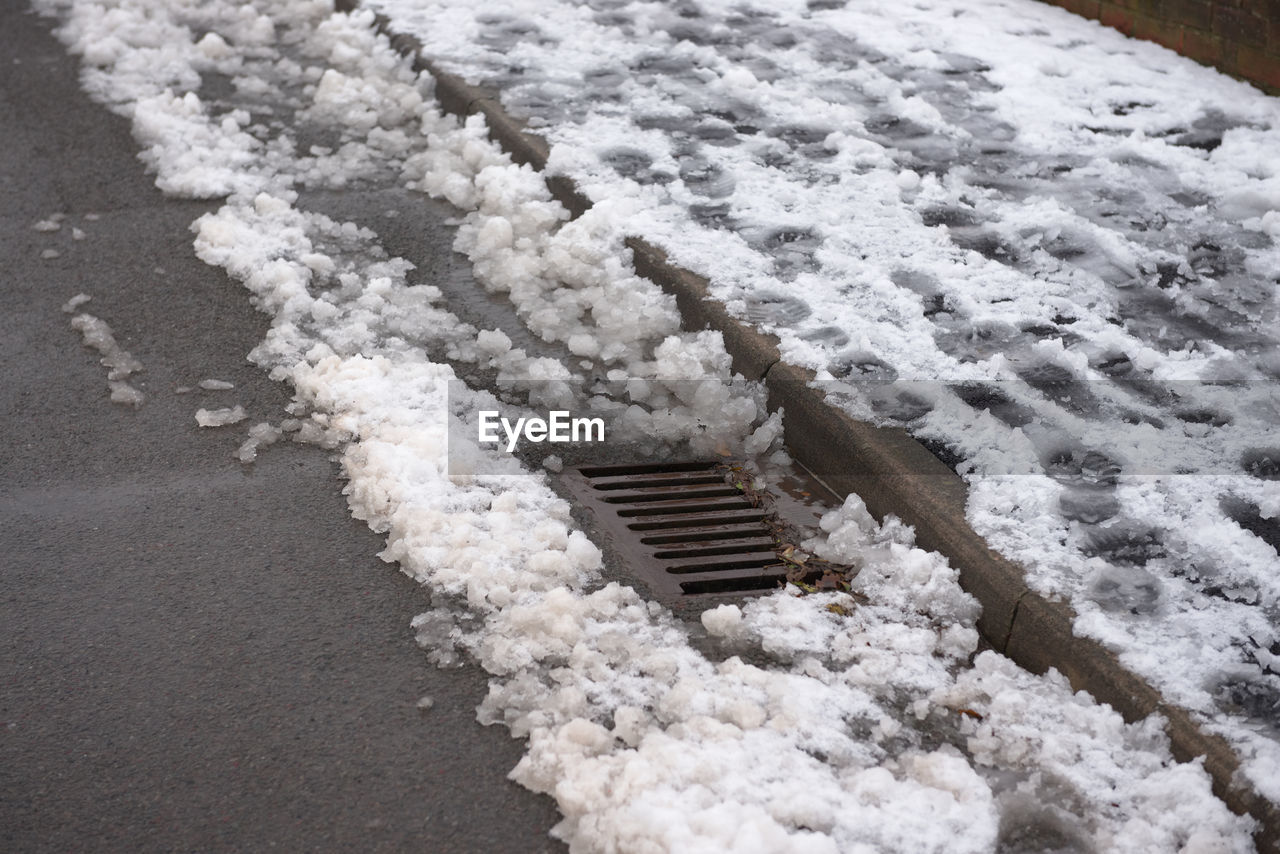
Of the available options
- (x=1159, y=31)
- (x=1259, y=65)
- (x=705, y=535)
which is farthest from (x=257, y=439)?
(x=1159, y=31)

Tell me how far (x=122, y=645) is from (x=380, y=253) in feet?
7.34

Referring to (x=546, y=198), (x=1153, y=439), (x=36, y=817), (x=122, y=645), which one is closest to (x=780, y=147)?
(x=546, y=198)

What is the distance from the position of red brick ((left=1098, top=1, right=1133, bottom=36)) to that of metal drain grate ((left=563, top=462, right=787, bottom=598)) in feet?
13.8

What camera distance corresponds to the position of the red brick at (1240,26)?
5.55 metres

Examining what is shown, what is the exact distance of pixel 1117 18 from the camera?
651cm

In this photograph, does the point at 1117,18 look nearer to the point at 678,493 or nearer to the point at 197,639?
the point at 678,493

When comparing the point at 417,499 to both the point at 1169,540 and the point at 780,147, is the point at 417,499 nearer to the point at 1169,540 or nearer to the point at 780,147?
→ the point at 1169,540

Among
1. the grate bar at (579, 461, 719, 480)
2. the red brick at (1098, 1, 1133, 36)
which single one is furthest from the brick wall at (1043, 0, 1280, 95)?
the grate bar at (579, 461, 719, 480)

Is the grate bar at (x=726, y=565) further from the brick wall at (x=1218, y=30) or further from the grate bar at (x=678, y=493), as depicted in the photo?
the brick wall at (x=1218, y=30)

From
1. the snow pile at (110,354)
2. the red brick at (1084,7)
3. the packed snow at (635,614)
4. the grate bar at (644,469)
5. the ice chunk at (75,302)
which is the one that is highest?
the red brick at (1084,7)

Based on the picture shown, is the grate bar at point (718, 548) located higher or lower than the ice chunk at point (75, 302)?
higher

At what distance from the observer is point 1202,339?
152 inches

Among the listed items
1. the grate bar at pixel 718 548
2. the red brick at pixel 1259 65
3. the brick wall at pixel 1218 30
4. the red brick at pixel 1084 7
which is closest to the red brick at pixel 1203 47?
the brick wall at pixel 1218 30

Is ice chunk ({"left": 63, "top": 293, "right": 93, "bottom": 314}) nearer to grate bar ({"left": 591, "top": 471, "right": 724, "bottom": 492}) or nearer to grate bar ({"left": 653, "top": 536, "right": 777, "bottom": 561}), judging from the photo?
grate bar ({"left": 591, "top": 471, "right": 724, "bottom": 492})
